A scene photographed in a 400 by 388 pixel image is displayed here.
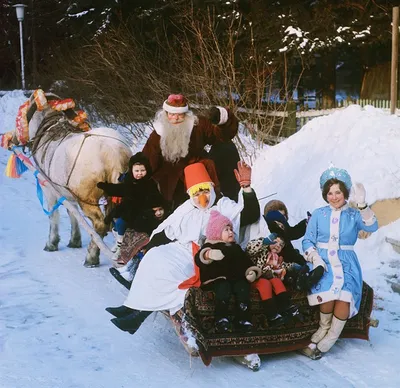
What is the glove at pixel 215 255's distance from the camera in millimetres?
4504

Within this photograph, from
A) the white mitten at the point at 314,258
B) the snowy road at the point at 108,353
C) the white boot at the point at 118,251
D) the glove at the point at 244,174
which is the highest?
the glove at the point at 244,174

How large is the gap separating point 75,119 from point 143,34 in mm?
7417

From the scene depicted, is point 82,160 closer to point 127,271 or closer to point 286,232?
point 127,271

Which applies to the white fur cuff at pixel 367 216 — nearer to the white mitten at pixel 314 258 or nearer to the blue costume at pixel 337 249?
the blue costume at pixel 337 249

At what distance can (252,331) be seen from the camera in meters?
4.65

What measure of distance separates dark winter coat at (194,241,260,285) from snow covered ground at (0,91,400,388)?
698mm

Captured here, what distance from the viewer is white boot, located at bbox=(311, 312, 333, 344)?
15.7 ft

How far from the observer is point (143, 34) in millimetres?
15414

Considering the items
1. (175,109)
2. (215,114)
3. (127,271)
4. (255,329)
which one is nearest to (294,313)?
(255,329)

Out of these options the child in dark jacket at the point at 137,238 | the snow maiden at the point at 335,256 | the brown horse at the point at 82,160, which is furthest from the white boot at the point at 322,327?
the brown horse at the point at 82,160

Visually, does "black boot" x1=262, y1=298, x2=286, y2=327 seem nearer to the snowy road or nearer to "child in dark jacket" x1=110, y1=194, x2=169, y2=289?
the snowy road

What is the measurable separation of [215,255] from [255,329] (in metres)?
0.62

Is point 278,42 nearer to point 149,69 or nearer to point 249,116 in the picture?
point 249,116

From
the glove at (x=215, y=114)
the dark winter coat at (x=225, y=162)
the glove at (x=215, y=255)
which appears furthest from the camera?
the dark winter coat at (x=225, y=162)
